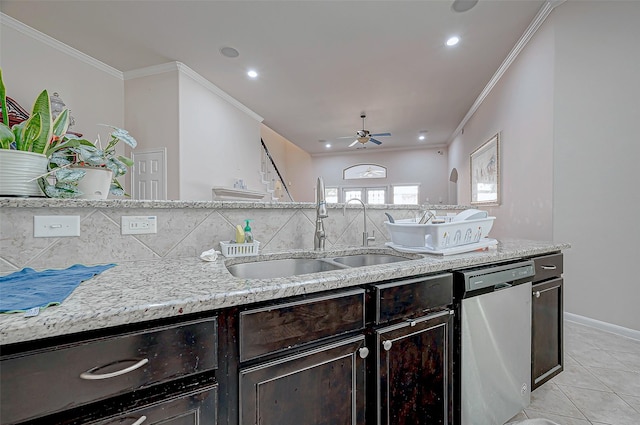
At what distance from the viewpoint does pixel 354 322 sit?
92 cm

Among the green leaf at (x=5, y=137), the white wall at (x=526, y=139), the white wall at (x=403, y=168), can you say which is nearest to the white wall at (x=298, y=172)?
the white wall at (x=403, y=168)

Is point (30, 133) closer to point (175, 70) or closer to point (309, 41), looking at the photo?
point (309, 41)

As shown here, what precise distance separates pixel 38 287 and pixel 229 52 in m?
3.75

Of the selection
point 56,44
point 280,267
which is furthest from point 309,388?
point 56,44

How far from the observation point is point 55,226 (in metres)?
1.06

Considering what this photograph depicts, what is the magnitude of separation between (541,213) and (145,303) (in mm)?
3544

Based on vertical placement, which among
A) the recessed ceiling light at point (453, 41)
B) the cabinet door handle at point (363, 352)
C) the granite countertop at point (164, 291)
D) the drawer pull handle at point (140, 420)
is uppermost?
the recessed ceiling light at point (453, 41)

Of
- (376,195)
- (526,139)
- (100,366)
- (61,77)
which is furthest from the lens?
(376,195)

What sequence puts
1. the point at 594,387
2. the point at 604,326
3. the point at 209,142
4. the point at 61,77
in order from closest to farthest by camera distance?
the point at 594,387 < the point at 604,326 < the point at 61,77 < the point at 209,142

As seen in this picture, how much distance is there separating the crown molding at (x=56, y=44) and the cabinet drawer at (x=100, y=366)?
458 centimetres

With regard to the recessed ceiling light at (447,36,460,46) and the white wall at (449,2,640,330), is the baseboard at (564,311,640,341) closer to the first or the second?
the white wall at (449,2,640,330)

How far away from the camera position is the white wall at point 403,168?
8.29 metres

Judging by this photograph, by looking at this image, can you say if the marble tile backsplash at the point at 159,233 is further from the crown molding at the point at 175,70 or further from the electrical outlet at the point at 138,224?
the crown molding at the point at 175,70

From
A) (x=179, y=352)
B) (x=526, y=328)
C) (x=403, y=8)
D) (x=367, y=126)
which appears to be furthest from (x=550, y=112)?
(x=367, y=126)
